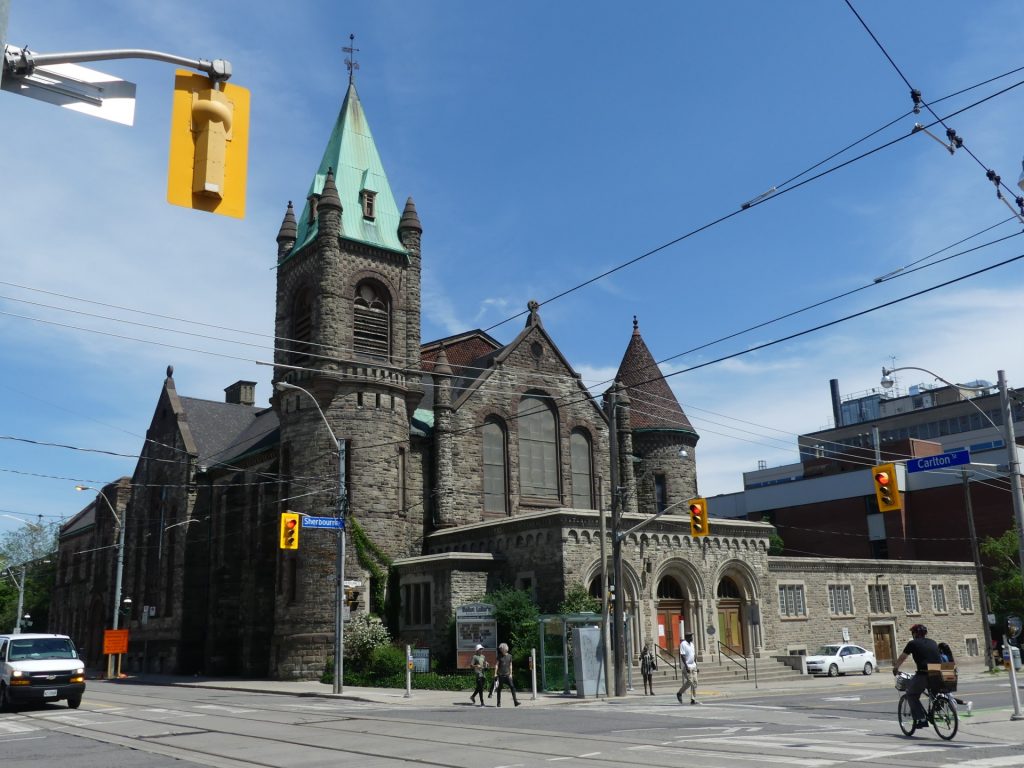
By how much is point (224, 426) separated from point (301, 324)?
16.2 metres

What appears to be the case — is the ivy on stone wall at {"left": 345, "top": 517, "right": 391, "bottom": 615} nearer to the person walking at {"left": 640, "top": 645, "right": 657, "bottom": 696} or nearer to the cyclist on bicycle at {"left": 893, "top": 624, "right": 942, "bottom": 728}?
the person walking at {"left": 640, "top": 645, "right": 657, "bottom": 696}

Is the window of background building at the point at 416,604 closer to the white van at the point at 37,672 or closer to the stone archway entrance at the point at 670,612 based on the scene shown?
the stone archway entrance at the point at 670,612

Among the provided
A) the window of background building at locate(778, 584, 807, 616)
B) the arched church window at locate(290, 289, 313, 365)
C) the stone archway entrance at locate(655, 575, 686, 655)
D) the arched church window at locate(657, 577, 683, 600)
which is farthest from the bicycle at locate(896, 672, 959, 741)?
the arched church window at locate(290, 289, 313, 365)

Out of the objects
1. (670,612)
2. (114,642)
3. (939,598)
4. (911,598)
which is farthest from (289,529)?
(939,598)

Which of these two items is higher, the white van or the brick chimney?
the brick chimney

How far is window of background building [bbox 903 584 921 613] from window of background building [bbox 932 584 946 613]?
157cm

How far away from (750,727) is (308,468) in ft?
79.0

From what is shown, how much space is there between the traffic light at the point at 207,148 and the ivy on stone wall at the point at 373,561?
30.7 m

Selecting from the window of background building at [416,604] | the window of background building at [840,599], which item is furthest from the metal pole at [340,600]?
the window of background building at [840,599]

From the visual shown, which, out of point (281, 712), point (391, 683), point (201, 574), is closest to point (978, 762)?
point (281, 712)

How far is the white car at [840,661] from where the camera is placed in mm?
37312

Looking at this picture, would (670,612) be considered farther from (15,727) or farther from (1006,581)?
(15,727)

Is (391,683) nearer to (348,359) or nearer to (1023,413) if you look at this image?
(348,359)

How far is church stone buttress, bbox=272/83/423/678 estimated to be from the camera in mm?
36125
